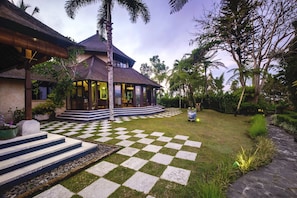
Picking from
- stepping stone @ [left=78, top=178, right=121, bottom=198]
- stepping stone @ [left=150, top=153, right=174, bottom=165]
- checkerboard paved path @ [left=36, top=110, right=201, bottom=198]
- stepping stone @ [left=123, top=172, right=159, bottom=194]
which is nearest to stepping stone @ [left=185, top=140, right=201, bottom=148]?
checkerboard paved path @ [left=36, top=110, right=201, bottom=198]

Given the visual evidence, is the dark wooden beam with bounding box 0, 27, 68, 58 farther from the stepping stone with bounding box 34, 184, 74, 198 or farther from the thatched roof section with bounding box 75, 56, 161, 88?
the thatched roof section with bounding box 75, 56, 161, 88

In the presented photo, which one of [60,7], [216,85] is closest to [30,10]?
[60,7]

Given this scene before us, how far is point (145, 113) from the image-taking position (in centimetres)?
1163

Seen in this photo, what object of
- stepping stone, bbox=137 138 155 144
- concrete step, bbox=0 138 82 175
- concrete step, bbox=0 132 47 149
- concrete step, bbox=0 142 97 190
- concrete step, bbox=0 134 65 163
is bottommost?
stepping stone, bbox=137 138 155 144

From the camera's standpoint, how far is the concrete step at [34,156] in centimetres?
236

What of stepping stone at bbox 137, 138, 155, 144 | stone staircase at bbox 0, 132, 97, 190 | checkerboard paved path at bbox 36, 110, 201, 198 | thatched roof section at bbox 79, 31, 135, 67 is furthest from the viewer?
thatched roof section at bbox 79, 31, 135, 67

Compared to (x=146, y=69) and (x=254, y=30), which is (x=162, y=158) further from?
(x=146, y=69)

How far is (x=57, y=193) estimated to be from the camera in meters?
2.01

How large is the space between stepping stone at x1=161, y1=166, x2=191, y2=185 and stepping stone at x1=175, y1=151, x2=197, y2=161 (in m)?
0.59

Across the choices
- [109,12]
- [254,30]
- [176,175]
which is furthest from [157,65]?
[176,175]

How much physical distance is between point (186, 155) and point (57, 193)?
286 cm

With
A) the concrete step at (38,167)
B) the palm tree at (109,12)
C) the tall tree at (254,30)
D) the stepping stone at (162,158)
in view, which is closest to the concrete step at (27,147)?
the concrete step at (38,167)

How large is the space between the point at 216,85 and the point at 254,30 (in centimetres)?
625

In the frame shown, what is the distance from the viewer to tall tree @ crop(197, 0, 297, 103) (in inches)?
398
